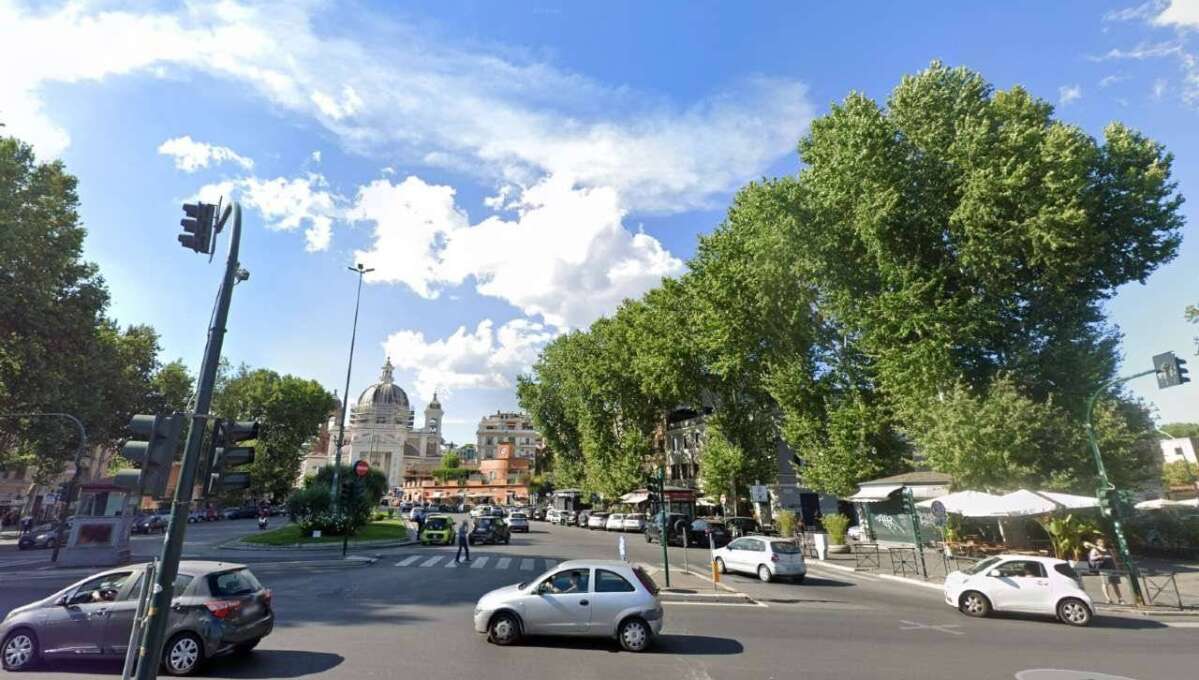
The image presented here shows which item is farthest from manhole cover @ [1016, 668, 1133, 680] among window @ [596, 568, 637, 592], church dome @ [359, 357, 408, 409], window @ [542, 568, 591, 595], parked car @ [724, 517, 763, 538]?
church dome @ [359, 357, 408, 409]

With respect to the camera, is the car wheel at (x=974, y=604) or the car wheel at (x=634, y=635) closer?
the car wheel at (x=634, y=635)

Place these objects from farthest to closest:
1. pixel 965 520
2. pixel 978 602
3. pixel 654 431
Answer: pixel 654 431 < pixel 965 520 < pixel 978 602

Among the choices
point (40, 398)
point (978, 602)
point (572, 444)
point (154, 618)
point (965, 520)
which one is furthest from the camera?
point (572, 444)

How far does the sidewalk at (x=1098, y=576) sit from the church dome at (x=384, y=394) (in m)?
118

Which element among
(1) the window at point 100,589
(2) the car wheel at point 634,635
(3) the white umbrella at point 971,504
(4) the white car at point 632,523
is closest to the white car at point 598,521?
(4) the white car at point 632,523

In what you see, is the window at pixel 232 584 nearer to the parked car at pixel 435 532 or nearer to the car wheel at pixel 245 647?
the car wheel at pixel 245 647

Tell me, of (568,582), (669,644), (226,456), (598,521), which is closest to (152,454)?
(226,456)

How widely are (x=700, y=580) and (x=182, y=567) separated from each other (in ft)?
47.9

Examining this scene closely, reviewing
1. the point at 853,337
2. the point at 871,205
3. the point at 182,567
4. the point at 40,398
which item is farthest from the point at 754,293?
the point at 40,398

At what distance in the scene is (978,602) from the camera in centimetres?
1399

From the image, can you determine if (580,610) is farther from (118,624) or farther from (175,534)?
(118,624)

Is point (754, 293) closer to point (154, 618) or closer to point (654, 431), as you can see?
point (654, 431)

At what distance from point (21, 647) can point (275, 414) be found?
70071mm

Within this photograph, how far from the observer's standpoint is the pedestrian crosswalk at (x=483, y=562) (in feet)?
68.4
